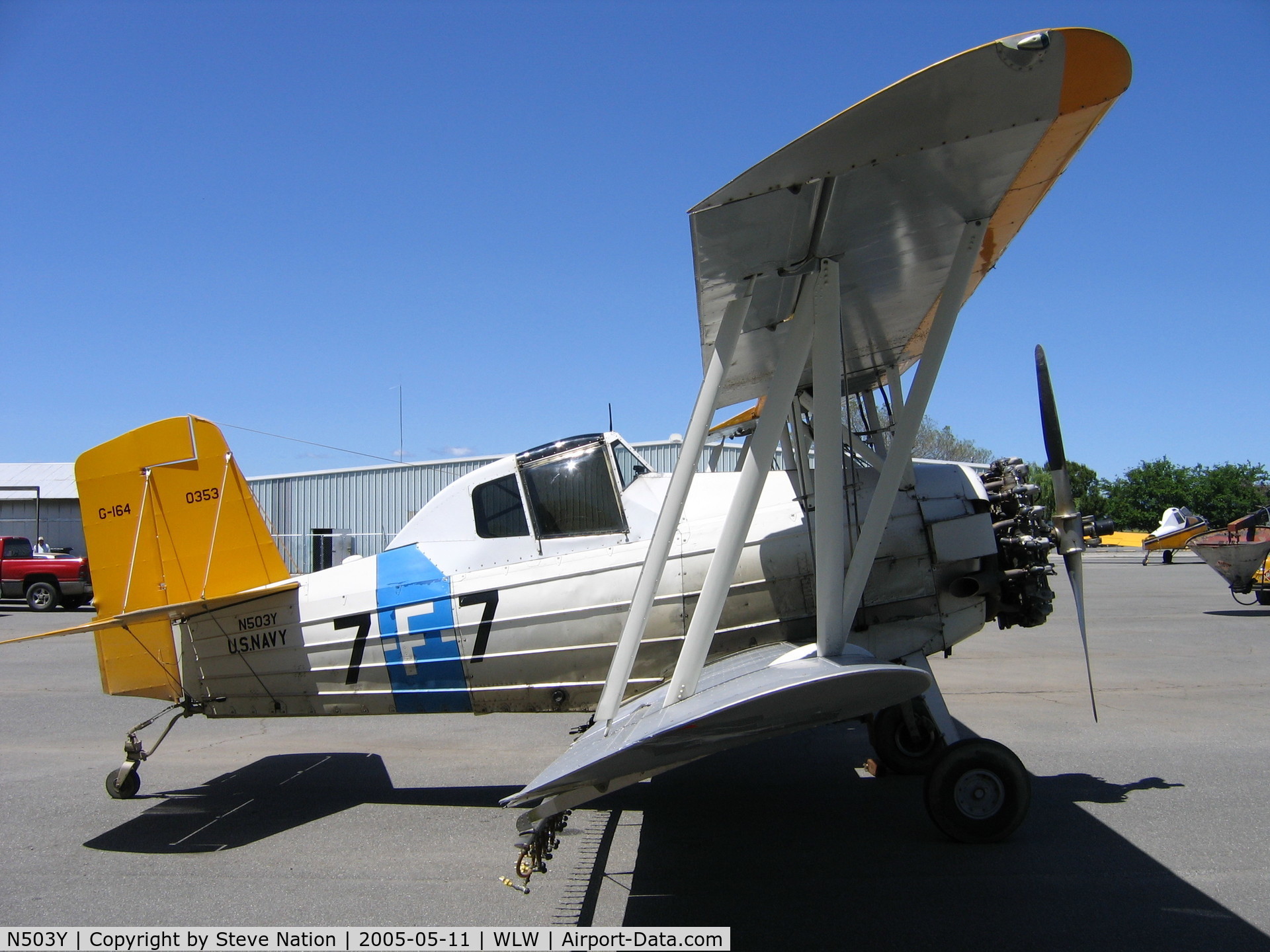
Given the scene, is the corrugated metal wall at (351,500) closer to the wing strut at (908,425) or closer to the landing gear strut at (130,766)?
the landing gear strut at (130,766)

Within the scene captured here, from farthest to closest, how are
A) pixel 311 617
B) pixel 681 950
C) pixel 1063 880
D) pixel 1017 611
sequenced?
pixel 311 617, pixel 1017 611, pixel 1063 880, pixel 681 950

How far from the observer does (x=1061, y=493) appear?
15.4 ft

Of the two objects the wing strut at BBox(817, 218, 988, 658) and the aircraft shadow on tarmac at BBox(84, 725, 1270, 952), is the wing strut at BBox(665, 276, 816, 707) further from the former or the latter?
the aircraft shadow on tarmac at BBox(84, 725, 1270, 952)

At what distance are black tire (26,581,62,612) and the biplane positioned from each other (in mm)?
19421

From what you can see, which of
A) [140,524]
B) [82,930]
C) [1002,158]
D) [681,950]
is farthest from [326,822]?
[1002,158]

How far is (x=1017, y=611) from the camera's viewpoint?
5125mm

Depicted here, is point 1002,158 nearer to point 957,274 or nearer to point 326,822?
point 957,274

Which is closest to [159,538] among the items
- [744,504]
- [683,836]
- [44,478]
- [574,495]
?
[574,495]

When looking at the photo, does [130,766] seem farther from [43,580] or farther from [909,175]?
[43,580]

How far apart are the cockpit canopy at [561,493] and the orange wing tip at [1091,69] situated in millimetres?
3254

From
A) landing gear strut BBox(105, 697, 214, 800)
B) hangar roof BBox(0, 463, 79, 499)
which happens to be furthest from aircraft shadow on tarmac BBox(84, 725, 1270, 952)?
hangar roof BBox(0, 463, 79, 499)

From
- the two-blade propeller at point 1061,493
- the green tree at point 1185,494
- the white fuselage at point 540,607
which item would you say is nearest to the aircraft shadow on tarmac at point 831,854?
the white fuselage at point 540,607

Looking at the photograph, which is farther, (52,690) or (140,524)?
(52,690)

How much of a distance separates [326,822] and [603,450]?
306cm
